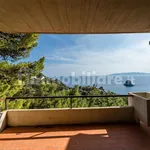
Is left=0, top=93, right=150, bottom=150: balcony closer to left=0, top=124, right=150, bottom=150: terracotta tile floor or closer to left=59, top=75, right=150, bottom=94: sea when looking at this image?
left=0, top=124, right=150, bottom=150: terracotta tile floor

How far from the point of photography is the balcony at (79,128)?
3.41m

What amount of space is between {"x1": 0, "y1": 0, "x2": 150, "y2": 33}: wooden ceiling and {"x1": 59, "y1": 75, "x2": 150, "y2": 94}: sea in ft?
16.6

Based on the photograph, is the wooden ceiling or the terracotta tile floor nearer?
the wooden ceiling

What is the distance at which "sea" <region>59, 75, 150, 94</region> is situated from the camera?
28.1 feet

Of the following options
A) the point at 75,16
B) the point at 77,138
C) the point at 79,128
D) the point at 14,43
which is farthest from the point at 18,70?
the point at 75,16

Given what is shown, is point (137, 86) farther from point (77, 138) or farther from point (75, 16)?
point (75, 16)

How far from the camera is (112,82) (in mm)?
9977

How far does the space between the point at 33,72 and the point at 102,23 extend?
698cm

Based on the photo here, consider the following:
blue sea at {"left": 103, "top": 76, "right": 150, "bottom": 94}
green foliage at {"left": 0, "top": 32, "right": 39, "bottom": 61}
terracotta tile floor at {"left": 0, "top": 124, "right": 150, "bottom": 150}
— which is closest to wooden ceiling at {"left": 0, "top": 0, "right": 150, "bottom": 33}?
terracotta tile floor at {"left": 0, "top": 124, "right": 150, "bottom": 150}

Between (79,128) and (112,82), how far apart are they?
595 cm

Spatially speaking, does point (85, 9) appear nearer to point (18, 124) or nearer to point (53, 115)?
point (53, 115)

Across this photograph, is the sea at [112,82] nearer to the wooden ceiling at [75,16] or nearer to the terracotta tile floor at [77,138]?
the terracotta tile floor at [77,138]

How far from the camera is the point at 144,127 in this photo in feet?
14.3

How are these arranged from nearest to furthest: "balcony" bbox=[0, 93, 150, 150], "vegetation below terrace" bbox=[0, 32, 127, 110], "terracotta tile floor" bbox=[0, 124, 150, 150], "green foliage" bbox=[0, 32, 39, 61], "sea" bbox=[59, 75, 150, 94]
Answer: "terracotta tile floor" bbox=[0, 124, 150, 150] → "balcony" bbox=[0, 93, 150, 150] → "vegetation below terrace" bbox=[0, 32, 127, 110] → "green foliage" bbox=[0, 32, 39, 61] → "sea" bbox=[59, 75, 150, 94]
